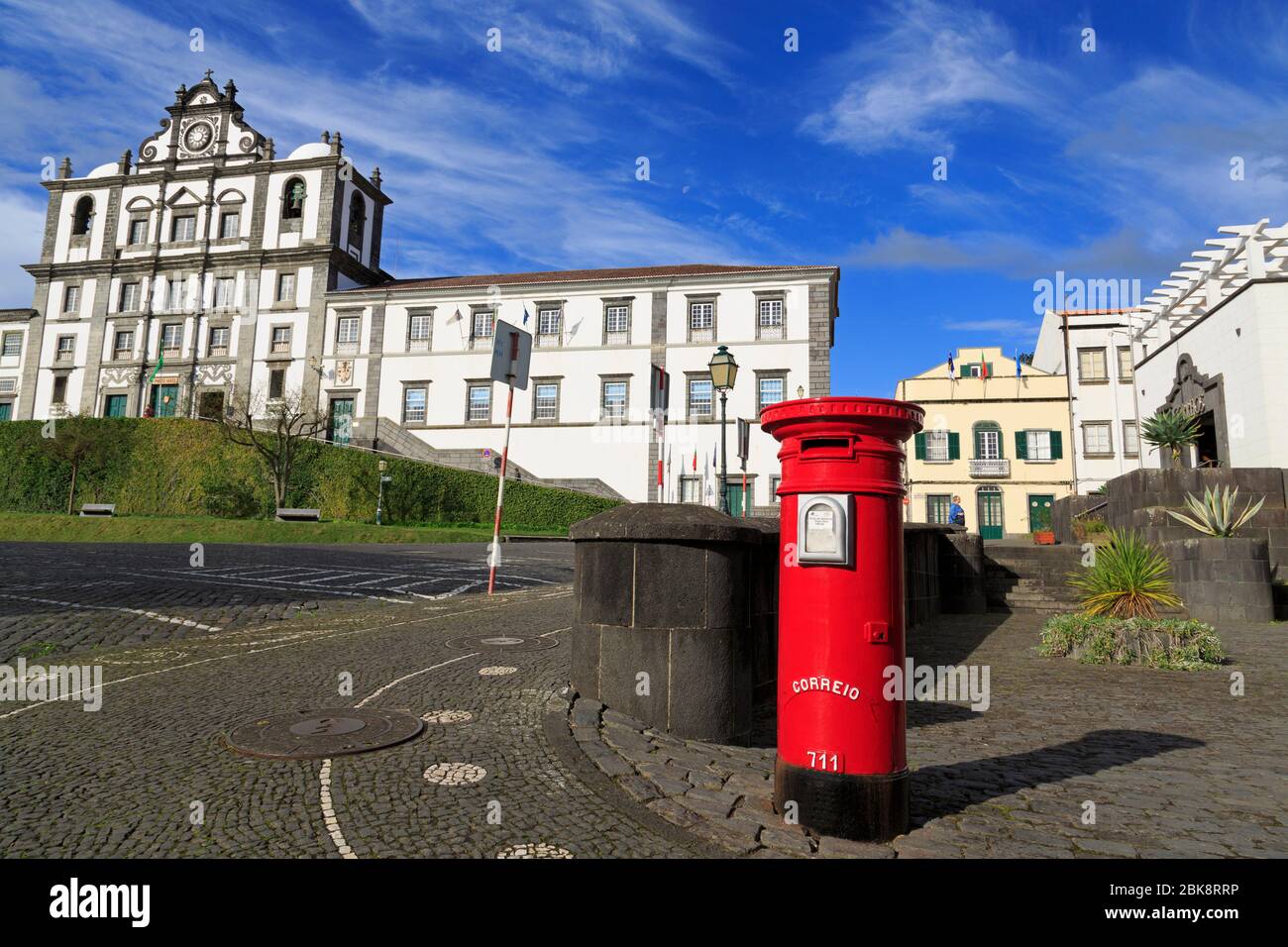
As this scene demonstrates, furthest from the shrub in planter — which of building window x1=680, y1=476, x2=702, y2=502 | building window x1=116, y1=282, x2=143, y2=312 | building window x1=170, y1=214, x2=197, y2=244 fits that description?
building window x1=116, y1=282, x2=143, y2=312

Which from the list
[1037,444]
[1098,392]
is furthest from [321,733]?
[1098,392]

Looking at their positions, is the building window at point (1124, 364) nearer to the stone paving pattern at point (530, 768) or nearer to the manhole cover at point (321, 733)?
the stone paving pattern at point (530, 768)

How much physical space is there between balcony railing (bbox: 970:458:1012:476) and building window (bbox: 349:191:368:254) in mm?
39989

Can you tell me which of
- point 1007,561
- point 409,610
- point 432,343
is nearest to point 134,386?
point 432,343

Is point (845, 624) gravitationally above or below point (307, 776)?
above

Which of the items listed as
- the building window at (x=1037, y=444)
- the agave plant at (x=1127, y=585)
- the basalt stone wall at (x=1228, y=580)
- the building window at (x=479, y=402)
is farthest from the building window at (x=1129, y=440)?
the building window at (x=479, y=402)

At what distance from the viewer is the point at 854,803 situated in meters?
3.30

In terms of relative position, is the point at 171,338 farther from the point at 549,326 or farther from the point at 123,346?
the point at 549,326

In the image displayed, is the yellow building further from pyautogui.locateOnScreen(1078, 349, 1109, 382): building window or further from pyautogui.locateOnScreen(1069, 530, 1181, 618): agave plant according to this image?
pyautogui.locateOnScreen(1069, 530, 1181, 618): agave plant

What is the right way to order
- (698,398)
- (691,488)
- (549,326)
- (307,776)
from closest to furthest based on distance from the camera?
(307,776) → (691,488) → (698,398) → (549,326)

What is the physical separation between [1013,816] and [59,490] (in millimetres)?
47641

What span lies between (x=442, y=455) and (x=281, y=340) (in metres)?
13.3

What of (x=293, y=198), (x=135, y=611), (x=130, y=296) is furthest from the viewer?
(x=130, y=296)

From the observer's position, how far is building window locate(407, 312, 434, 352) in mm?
45531
